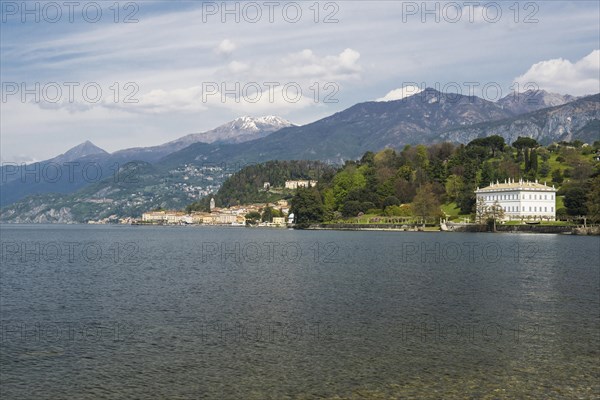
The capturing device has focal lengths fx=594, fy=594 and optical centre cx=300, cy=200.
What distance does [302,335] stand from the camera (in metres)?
22.6

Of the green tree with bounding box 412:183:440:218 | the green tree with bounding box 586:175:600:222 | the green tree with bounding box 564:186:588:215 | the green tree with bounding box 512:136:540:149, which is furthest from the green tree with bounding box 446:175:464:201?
the green tree with bounding box 586:175:600:222

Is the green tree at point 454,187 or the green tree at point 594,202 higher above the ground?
the green tree at point 454,187

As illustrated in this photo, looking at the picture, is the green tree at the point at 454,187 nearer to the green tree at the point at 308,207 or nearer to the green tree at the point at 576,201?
the green tree at the point at 576,201

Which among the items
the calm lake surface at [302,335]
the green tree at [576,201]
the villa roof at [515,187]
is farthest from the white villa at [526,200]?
the calm lake surface at [302,335]

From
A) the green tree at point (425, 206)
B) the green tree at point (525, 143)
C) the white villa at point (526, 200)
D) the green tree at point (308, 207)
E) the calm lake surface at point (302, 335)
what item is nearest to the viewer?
the calm lake surface at point (302, 335)

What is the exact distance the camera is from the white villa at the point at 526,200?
130000 millimetres

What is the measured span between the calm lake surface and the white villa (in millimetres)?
91692

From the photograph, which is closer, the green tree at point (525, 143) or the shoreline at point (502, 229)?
the shoreline at point (502, 229)

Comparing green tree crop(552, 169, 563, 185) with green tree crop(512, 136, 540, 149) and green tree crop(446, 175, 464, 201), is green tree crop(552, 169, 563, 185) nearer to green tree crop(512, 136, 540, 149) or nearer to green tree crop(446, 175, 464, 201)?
green tree crop(446, 175, 464, 201)

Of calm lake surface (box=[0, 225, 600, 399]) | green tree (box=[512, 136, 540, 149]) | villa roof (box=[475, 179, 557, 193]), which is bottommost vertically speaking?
calm lake surface (box=[0, 225, 600, 399])

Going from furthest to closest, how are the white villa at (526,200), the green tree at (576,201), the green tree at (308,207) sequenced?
the green tree at (308,207) < the white villa at (526,200) < the green tree at (576,201)

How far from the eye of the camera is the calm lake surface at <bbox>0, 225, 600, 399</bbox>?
1670 cm

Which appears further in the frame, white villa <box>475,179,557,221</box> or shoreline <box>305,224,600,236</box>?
white villa <box>475,179,557,221</box>

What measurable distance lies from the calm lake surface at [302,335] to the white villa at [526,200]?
91.7 m
